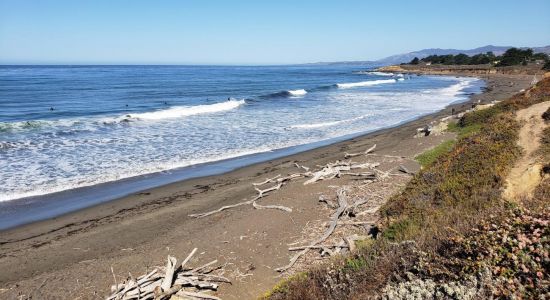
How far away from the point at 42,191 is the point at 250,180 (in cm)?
644

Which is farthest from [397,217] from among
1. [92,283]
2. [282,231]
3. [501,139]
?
[92,283]

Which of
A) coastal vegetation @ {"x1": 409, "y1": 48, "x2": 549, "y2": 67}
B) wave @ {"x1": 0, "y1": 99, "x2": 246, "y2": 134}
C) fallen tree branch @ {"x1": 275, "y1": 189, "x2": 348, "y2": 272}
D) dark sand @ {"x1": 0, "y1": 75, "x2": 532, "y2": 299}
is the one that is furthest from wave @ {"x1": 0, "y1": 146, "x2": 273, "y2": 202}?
coastal vegetation @ {"x1": 409, "y1": 48, "x2": 549, "y2": 67}

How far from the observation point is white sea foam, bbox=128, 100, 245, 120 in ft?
99.3

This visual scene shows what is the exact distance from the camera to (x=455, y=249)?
4016 mm

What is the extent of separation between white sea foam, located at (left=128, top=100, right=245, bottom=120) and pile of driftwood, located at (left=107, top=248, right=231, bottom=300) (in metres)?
24.2

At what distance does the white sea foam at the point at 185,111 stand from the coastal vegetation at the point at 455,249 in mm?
25537

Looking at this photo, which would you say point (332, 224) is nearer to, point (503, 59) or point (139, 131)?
point (139, 131)

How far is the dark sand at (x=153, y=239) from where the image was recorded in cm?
703

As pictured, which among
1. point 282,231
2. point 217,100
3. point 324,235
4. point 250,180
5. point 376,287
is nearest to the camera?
point 376,287

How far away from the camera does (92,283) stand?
702 cm

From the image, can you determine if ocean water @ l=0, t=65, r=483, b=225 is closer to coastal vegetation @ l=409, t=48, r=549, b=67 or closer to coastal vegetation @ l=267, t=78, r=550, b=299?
coastal vegetation @ l=267, t=78, r=550, b=299

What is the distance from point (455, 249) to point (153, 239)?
6682 mm

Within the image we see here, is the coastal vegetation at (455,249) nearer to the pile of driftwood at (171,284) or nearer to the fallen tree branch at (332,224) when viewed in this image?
the fallen tree branch at (332,224)

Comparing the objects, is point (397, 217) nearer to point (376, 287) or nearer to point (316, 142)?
point (376, 287)
